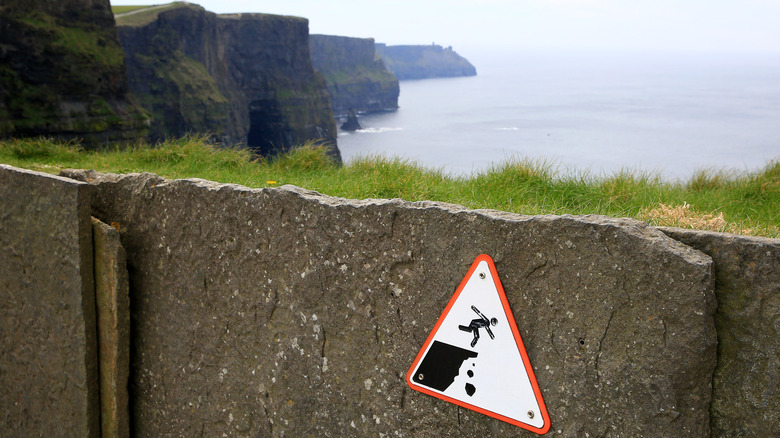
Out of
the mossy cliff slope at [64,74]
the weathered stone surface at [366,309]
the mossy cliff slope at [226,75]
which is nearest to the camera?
Result: the weathered stone surface at [366,309]

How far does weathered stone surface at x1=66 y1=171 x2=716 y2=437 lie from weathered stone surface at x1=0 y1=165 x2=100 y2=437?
0.24 m

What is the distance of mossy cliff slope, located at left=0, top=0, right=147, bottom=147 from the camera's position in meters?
28.3

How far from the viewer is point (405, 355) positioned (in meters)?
2.62

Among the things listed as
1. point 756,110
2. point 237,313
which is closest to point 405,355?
point 237,313

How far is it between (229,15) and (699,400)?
69.1 m

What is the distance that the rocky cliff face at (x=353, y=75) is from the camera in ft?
330

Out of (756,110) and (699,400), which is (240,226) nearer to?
(699,400)

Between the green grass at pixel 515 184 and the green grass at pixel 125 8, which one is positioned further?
the green grass at pixel 125 8

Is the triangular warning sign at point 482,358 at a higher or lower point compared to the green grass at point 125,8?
lower

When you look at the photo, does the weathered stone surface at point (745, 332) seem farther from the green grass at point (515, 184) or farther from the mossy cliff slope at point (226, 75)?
the mossy cliff slope at point (226, 75)

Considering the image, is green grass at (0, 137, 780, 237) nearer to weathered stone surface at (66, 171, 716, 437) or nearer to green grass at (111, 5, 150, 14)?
weathered stone surface at (66, 171, 716, 437)

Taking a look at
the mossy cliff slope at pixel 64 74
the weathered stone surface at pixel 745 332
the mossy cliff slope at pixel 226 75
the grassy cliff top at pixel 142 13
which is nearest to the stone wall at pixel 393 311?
the weathered stone surface at pixel 745 332

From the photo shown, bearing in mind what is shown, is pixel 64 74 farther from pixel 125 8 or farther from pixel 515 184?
pixel 125 8

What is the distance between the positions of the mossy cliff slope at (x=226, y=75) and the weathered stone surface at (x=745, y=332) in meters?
38.7
